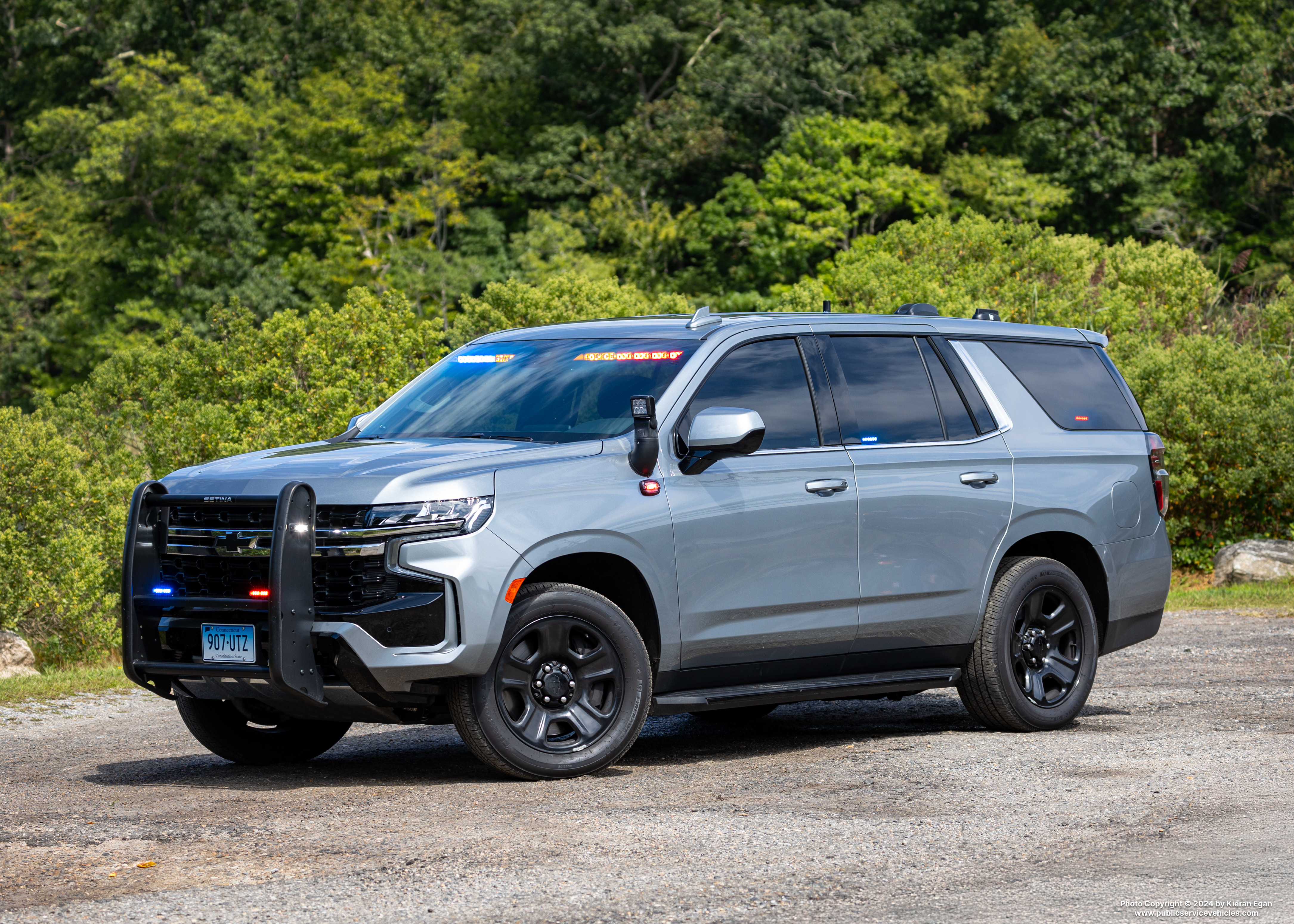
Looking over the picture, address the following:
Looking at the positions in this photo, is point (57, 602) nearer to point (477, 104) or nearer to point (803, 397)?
point (803, 397)

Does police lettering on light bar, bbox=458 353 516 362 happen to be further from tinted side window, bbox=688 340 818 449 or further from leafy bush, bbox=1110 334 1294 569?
leafy bush, bbox=1110 334 1294 569

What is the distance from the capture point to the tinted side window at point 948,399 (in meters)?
8.79

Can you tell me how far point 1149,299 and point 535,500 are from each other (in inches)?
1082

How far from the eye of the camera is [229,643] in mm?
6980

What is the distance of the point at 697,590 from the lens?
24.8ft

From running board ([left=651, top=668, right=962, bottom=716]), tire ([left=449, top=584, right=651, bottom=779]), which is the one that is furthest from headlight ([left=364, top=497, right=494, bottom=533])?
running board ([left=651, top=668, right=962, bottom=716])

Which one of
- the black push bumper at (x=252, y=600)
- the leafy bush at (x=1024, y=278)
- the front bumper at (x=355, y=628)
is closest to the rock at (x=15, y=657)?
the black push bumper at (x=252, y=600)

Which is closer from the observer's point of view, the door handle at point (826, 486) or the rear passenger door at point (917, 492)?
the door handle at point (826, 486)

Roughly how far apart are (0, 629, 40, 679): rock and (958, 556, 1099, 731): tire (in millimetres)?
9598

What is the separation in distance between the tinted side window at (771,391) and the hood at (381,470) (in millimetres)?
802

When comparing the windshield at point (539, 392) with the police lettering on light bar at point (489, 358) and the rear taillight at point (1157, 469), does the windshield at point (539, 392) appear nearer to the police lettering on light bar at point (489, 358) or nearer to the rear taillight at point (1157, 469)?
the police lettering on light bar at point (489, 358)

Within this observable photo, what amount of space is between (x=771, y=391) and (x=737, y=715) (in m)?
2.55

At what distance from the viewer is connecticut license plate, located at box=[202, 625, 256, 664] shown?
22.6 ft

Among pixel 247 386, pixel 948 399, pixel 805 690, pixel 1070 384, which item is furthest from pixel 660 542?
pixel 247 386
